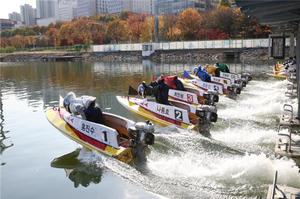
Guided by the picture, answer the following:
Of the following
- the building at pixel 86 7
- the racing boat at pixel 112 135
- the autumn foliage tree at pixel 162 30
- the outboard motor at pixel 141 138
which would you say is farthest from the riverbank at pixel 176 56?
the building at pixel 86 7

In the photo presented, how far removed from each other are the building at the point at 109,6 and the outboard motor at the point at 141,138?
149 meters

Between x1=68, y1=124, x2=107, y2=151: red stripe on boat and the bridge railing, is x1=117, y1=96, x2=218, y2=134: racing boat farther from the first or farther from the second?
the bridge railing

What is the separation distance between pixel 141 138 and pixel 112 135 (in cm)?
86

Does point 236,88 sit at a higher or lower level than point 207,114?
higher

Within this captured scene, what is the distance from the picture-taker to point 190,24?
73.3 metres

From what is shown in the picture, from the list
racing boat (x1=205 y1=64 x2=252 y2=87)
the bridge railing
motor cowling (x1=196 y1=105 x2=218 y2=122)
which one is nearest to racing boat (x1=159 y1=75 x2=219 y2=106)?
motor cowling (x1=196 y1=105 x2=218 y2=122)

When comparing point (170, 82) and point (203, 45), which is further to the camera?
point (203, 45)

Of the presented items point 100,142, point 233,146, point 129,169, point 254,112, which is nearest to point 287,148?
point 233,146

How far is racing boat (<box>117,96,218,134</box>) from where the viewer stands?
13664 mm

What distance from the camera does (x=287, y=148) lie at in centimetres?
1016

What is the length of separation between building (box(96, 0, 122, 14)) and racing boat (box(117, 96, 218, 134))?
473 ft

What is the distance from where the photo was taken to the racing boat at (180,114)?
44.8 ft

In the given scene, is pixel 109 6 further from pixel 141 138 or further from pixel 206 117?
pixel 141 138

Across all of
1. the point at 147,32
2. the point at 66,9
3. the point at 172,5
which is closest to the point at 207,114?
the point at 147,32
